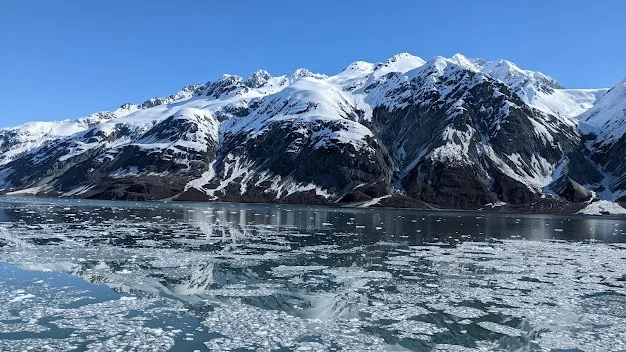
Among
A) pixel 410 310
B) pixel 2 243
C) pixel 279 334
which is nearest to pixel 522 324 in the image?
pixel 410 310

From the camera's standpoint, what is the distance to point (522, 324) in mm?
22984

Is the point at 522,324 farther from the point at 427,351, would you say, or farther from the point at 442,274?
the point at 442,274

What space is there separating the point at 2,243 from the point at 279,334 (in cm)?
3892

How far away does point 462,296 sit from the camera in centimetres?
2873

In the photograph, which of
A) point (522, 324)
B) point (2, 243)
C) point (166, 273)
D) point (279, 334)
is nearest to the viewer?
point (279, 334)

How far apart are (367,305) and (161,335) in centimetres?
1128

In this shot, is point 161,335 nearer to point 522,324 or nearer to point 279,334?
point 279,334

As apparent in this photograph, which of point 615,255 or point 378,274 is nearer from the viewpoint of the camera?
point 378,274

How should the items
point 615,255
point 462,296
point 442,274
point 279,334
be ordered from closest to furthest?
point 279,334
point 462,296
point 442,274
point 615,255

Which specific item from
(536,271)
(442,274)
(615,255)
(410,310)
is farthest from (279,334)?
(615,255)

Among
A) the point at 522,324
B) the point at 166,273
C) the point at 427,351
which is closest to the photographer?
the point at 427,351

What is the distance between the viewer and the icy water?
19.8 meters

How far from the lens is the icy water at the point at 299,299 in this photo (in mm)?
19781

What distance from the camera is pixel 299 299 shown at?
1075 inches
